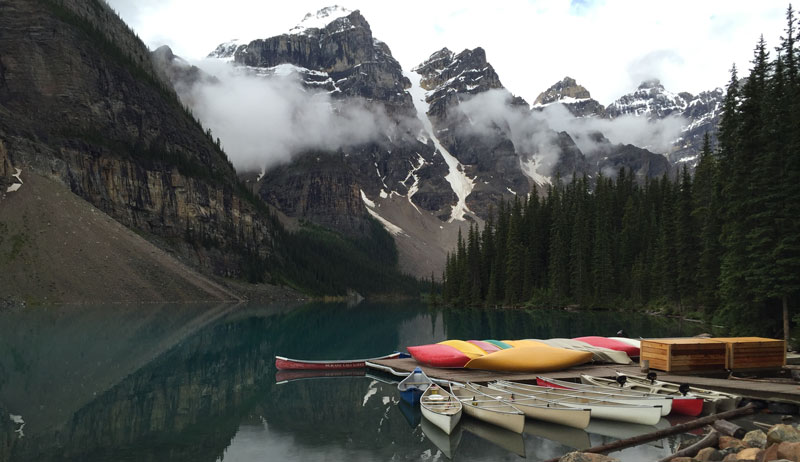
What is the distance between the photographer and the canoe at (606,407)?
19.8 m

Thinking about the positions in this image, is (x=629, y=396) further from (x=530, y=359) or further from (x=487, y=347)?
(x=487, y=347)

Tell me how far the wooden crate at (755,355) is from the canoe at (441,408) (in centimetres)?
1291

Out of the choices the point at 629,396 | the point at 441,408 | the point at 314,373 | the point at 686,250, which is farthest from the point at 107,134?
the point at 629,396

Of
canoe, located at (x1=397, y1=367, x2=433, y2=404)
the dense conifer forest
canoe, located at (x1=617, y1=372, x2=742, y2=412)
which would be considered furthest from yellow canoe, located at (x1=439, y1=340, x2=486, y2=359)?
the dense conifer forest

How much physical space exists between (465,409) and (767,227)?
73.0 feet

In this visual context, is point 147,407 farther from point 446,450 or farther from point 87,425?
point 446,450

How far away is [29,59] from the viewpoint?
15000 centimetres

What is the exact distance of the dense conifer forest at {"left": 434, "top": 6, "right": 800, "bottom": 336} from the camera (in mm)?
32562

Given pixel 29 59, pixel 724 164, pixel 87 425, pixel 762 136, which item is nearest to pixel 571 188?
pixel 724 164

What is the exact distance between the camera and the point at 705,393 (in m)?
21.9

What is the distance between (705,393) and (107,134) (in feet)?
568

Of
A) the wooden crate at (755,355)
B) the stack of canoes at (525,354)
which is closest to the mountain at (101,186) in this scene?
the stack of canoes at (525,354)

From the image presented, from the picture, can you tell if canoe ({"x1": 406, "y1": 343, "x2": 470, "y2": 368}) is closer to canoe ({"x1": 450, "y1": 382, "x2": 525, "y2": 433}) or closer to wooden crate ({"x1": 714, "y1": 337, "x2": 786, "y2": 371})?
canoe ({"x1": 450, "y1": 382, "x2": 525, "y2": 433})

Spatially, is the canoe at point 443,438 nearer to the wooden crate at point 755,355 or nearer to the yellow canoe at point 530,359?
the yellow canoe at point 530,359
